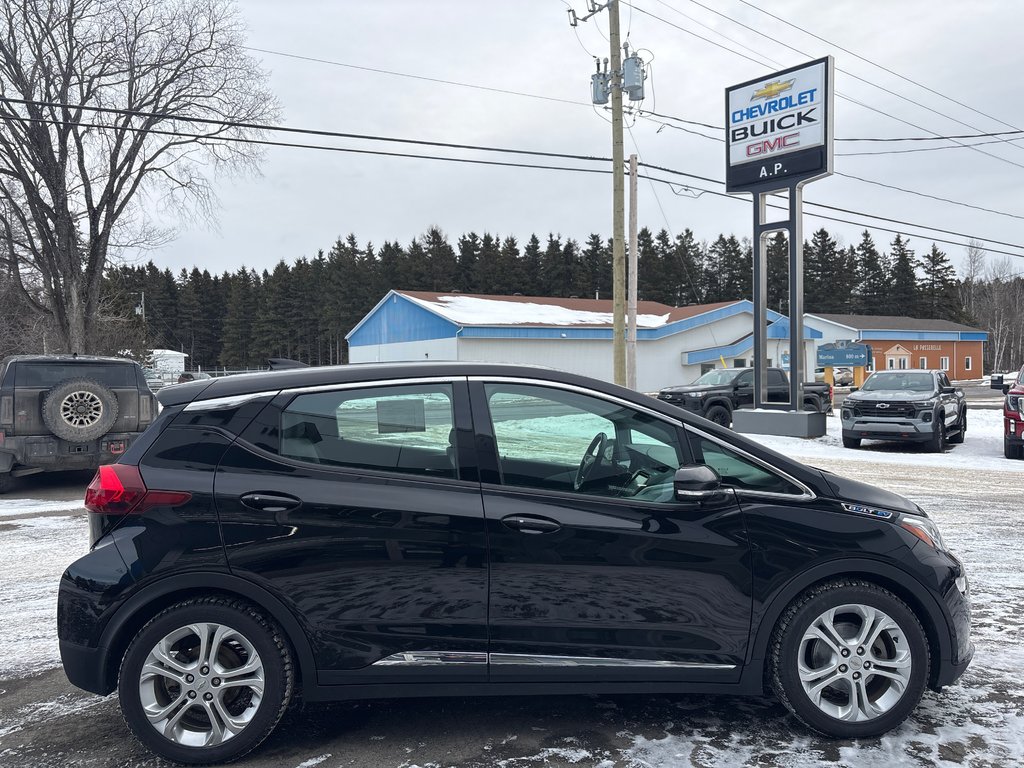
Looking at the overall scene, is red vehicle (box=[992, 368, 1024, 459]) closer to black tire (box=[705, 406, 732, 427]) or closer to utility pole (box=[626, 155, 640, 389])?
black tire (box=[705, 406, 732, 427])

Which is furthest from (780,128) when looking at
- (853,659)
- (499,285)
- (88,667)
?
(499,285)

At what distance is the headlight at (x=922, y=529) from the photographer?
11.4 feet

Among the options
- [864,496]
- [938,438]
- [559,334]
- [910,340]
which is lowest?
[938,438]

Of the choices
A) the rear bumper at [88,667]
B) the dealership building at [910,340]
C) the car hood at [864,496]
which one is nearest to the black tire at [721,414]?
the car hood at [864,496]

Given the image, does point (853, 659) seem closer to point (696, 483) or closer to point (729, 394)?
point (696, 483)

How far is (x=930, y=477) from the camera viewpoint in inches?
484

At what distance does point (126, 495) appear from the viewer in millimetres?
3256

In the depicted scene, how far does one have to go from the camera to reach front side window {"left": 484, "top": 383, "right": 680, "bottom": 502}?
135 inches

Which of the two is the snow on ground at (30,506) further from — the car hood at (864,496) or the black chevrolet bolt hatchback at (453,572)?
the car hood at (864,496)

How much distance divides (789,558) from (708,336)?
44.6 meters

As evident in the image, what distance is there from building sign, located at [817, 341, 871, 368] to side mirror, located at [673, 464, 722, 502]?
42.6 meters

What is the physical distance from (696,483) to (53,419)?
382 inches

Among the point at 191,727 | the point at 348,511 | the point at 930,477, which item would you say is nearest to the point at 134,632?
the point at 191,727

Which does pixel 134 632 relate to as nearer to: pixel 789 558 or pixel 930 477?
pixel 789 558
